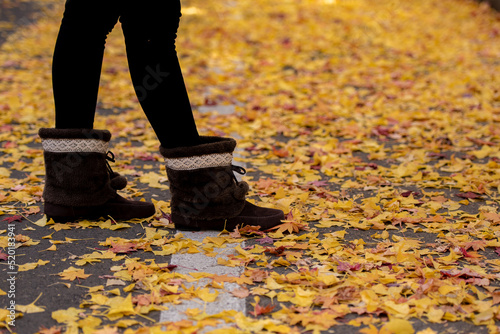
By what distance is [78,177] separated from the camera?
232 centimetres

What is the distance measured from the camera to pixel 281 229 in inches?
92.7

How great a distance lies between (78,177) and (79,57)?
487 mm

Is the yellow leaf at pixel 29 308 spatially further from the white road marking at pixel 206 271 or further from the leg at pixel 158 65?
the leg at pixel 158 65

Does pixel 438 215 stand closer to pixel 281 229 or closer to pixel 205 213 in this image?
pixel 281 229

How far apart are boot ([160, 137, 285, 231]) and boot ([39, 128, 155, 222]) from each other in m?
0.29

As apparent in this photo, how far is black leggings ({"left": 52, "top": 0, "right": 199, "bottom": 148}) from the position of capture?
2133 mm

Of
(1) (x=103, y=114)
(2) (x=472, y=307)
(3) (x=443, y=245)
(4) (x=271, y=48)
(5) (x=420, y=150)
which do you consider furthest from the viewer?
(4) (x=271, y=48)

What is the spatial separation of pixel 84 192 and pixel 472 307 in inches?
60.9

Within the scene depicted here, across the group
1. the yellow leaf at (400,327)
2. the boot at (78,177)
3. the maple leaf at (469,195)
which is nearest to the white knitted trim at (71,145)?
the boot at (78,177)

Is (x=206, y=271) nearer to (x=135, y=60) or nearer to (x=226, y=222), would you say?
(x=226, y=222)

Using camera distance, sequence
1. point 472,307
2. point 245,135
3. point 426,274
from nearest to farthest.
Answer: point 472,307, point 426,274, point 245,135

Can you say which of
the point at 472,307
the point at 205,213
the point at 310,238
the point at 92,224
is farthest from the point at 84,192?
the point at 472,307

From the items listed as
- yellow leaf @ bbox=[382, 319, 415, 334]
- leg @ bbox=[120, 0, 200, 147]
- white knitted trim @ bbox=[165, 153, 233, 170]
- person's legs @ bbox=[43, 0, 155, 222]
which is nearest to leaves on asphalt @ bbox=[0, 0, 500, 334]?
yellow leaf @ bbox=[382, 319, 415, 334]

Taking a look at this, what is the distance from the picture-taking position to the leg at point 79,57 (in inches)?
85.4
